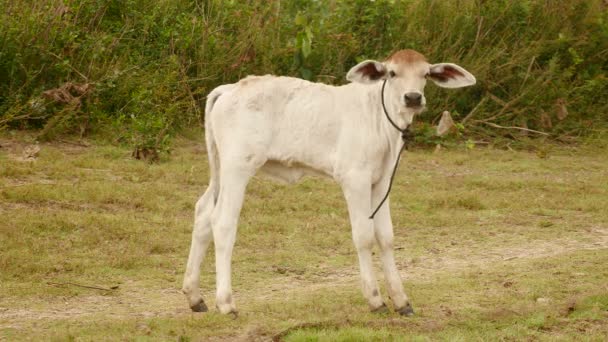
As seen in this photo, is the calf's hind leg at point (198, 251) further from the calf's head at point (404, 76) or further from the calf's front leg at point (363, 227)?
the calf's head at point (404, 76)

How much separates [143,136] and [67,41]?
144cm

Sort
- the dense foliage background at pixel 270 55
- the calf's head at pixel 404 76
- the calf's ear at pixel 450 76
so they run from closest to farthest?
the calf's head at pixel 404 76
the calf's ear at pixel 450 76
the dense foliage background at pixel 270 55

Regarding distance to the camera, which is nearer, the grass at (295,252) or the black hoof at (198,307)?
the grass at (295,252)

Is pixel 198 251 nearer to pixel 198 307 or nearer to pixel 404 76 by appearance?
pixel 198 307

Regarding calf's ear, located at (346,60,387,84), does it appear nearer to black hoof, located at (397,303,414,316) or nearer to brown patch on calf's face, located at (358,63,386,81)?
brown patch on calf's face, located at (358,63,386,81)

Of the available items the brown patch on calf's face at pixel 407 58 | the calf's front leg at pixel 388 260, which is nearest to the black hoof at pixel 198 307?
the calf's front leg at pixel 388 260

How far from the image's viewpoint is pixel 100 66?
12.2 m

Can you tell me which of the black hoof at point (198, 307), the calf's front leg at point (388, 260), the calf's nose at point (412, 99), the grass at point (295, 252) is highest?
the calf's nose at point (412, 99)

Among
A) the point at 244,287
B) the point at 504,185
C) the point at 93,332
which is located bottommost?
the point at 504,185

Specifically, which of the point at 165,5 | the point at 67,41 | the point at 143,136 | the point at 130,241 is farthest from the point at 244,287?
the point at 165,5

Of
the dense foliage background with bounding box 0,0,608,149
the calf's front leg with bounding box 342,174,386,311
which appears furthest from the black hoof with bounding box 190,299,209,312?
the dense foliage background with bounding box 0,0,608,149

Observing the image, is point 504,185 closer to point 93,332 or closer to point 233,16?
point 233,16

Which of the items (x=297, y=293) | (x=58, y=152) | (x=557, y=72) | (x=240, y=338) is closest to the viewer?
(x=240, y=338)

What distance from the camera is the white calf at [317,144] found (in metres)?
6.71
